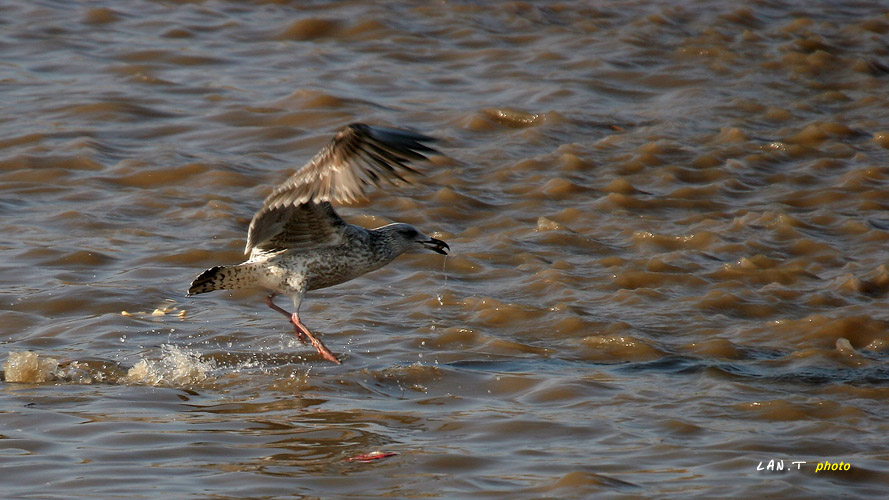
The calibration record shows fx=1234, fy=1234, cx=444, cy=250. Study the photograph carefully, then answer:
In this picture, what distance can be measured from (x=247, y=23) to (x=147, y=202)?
423 cm

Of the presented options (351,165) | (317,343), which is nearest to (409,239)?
(317,343)

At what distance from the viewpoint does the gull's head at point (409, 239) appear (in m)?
6.96

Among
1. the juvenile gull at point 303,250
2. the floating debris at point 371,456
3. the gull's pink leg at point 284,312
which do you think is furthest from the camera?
the gull's pink leg at point 284,312

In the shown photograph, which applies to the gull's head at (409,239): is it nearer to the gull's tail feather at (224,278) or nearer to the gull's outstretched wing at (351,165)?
the gull's tail feather at (224,278)

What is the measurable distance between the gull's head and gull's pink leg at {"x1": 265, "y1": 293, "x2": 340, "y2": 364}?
718 millimetres

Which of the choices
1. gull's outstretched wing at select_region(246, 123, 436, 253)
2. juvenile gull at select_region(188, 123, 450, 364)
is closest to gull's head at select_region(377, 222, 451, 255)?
juvenile gull at select_region(188, 123, 450, 364)

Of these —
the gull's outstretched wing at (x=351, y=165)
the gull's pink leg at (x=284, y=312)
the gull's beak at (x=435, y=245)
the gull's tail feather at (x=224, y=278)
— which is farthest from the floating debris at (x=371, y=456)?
the gull's beak at (x=435, y=245)

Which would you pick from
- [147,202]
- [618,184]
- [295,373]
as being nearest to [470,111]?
[618,184]

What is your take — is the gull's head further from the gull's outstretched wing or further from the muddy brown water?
the gull's outstretched wing

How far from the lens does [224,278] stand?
661cm

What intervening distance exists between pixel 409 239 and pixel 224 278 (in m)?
1.07

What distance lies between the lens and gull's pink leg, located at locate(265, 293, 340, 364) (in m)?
6.37

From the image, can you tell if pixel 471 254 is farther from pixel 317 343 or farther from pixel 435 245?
pixel 317 343

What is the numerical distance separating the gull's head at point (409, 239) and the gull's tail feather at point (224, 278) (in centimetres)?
80
